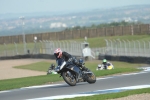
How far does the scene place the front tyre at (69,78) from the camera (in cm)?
1978

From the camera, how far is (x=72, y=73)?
20031 mm

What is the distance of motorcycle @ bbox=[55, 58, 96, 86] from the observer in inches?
776

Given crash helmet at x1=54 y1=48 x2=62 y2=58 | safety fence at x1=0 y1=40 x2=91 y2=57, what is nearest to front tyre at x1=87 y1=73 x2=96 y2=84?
crash helmet at x1=54 y1=48 x2=62 y2=58

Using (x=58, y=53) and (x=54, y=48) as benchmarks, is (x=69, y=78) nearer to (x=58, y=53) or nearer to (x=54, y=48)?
(x=58, y=53)

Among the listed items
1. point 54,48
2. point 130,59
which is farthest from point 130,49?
point 54,48

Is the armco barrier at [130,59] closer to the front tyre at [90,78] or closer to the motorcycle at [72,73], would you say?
the front tyre at [90,78]

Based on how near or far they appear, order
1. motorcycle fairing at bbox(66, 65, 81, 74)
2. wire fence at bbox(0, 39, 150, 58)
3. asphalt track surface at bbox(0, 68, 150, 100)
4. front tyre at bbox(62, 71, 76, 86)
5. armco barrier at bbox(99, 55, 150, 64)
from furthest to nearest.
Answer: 1. wire fence at bbox(0, 39, 150, 58)
2. armco barrier at bbox(99, 55, 150, 64)
3. motorcycle fairing at bbox(66, 65, 81, 74)
4. front tyre at bbox(62, 71, 76, 86)
5. asphalt track surface at bbox(0, 68, 150, 100)

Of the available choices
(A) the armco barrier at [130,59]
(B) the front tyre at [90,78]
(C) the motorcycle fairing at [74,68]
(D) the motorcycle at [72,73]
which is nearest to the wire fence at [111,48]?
(A) the armco barrier at [130,59]

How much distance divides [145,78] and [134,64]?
16252 millimetres

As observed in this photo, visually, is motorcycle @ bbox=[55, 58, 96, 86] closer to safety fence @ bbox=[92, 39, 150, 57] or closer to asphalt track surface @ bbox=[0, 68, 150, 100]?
asphalt track surface @ bbox=[0, 68, 150, 100]

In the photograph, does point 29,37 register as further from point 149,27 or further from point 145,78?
point 145,78

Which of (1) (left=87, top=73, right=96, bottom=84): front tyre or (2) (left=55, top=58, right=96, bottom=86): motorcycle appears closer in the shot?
(2) (left=55, top=58, right=96, bottom=86): motorcycle

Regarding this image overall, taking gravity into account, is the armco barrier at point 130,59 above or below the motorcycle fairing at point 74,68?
below

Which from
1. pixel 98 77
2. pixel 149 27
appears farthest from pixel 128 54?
pixel 149 27
